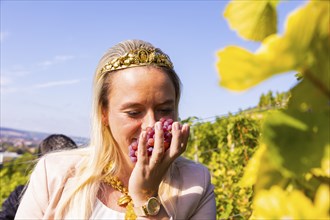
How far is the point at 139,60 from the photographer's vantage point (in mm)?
→ 2020

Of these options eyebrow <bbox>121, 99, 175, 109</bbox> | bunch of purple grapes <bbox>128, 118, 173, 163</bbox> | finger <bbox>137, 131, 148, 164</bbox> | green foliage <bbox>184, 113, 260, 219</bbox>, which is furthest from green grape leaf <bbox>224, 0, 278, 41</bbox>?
green foliage <bbox>184, 113, 260, 219</bbox>

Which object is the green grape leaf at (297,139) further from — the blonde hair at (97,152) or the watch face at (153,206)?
the blonde hair at (97,152)

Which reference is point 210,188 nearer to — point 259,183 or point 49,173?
point 49,173

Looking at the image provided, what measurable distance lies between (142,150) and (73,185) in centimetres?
49

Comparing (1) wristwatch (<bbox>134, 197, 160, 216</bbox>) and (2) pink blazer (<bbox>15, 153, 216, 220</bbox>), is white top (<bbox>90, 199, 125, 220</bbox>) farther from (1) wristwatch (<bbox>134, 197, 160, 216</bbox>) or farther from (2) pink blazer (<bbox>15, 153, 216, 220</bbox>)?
(1) wristwatch (<bbox>134, 197, 160, 216</bbox>)

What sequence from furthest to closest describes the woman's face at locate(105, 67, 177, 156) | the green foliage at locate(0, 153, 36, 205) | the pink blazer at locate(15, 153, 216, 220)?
the green foliage at locate(0, 153, 36, 205)
the pink blazer at locate(15, 153, 216, 220)
the woman's face at locate(105, 67, 177, 156)

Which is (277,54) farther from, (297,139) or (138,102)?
(138,102)

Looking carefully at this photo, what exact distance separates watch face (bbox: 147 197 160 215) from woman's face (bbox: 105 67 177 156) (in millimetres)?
252

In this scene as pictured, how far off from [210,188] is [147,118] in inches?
21.0

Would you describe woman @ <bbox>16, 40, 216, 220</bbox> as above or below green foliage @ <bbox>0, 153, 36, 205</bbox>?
above

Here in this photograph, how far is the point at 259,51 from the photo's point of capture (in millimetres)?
288

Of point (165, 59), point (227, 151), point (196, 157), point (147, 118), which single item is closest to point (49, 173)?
point (147, 118)

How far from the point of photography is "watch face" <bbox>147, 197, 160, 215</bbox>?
174 cm

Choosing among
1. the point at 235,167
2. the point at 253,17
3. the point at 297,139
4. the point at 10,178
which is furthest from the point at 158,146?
the point at 10,178
